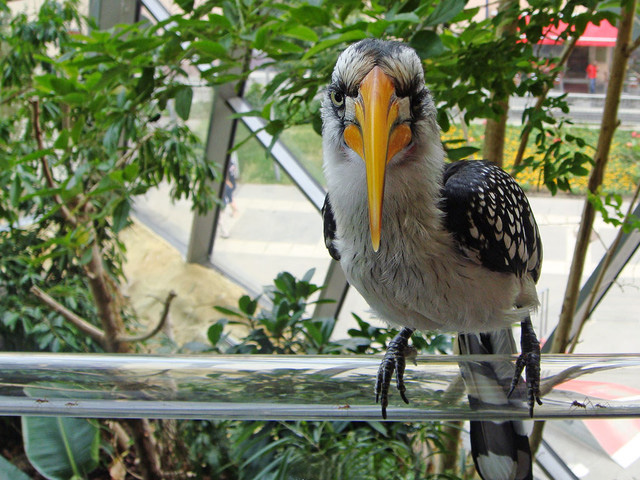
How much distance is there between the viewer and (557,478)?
261 cm

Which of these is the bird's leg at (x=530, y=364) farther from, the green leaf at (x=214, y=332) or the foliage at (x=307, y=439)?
the green leaf at (x=214, y=332)

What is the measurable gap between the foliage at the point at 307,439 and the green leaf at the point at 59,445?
0.44 m

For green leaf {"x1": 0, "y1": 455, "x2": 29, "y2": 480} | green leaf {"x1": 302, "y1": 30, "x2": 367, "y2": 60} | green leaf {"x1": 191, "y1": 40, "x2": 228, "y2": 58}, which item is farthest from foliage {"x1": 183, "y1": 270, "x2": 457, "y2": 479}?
green leaf {"x1": 302, "y1": 30, "x2": 367, "y2": 60}

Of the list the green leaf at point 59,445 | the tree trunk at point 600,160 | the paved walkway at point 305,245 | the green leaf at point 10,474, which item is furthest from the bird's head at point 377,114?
the green leaf at point 59,445

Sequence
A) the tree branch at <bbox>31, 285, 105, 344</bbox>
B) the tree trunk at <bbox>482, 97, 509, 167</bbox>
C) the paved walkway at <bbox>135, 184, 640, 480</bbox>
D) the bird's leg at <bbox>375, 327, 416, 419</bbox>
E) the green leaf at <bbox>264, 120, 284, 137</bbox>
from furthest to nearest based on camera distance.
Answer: the paved walkway at <bbox>135, 184, 640, 480</bbox> → the tree branch at <bbox>31, 285, 105, 344</bbox> → the tree trunk at <bbox>482, 97, 509, 167</bbox> → the green leaf at <bbox>264, 120, 284, 137</bbox> → the bird's leg at <bbox>375, 327, 416, 419</bbox>

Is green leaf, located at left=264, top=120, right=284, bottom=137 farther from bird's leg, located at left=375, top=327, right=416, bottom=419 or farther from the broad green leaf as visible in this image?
bird's leg, located at left=375, top=327, right=416, bottom=419

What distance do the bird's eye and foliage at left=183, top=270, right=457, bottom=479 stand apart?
1234 millimetres

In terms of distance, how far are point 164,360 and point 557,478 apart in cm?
210

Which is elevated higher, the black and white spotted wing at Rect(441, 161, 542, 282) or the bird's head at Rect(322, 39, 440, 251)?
the bird's head at Rect(322, 39, 440, 251)

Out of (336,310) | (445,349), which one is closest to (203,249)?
(336,310)

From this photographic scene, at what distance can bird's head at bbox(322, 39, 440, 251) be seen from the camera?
2.58 ft

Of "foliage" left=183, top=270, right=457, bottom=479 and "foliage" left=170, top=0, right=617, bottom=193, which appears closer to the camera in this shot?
"foliage" left=170, top=0, right=617, bottom=193

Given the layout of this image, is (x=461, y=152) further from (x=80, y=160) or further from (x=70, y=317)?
(x=80, y=160)

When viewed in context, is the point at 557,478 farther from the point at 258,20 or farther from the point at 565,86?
the point at 258,20
